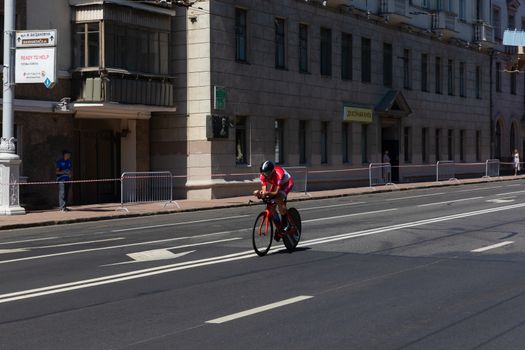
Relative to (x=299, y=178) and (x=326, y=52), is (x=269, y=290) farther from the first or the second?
(x=326, y=52)

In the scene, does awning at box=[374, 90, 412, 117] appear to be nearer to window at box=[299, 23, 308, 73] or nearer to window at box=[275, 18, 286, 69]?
window at box=[299, 23, 308, 73]

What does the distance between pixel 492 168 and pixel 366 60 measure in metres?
14.4

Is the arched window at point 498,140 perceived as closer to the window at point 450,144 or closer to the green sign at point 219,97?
the window at point 450,144

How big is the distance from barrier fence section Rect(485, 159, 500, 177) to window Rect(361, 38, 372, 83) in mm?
12648

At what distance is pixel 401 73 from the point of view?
142ft

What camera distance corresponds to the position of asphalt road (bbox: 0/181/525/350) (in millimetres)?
7254

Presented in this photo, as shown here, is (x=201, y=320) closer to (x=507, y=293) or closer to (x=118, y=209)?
(x=507, y=293)

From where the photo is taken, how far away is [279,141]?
112 feet

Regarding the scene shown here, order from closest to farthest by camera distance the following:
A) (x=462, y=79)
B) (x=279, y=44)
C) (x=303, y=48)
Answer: (x=279, y=44)
(x=303, y=48)
(x=462, y=79)

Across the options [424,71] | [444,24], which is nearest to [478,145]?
[424,71]

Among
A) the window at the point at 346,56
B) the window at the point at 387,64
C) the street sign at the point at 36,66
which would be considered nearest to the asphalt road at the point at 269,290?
the street sign at the point at 36,66

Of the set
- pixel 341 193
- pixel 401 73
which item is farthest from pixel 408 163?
pixel 341 193

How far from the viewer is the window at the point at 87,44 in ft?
88.1

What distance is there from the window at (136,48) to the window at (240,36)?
9.80ft
